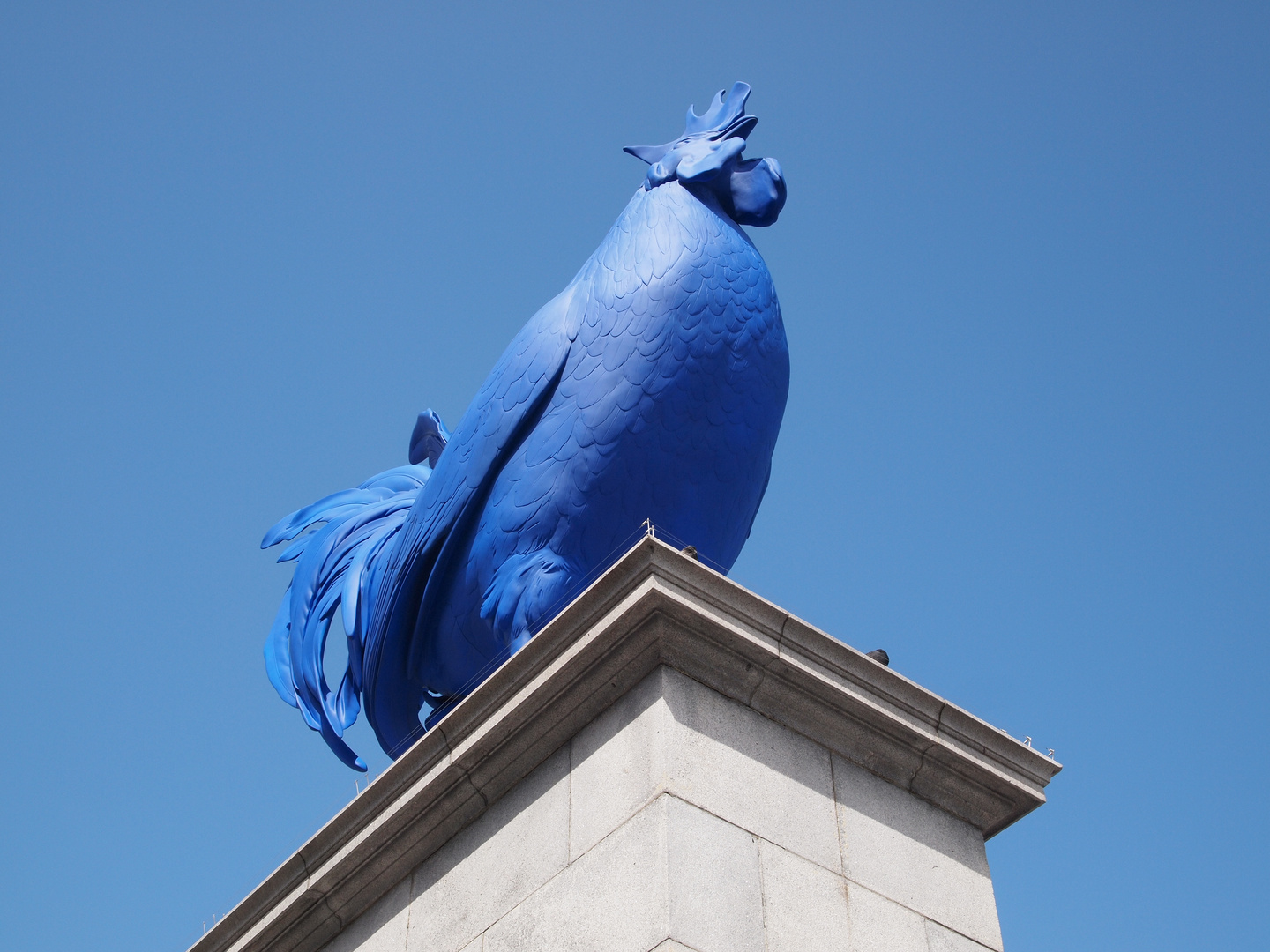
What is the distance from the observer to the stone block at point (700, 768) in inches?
218

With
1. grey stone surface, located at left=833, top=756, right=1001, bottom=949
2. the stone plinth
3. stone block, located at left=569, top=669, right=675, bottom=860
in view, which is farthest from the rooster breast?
grey stone surface, located at left=833, top=756, right=1001, bottom=949

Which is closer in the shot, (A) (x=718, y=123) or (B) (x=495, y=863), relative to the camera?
(B) (x=495, y=863)

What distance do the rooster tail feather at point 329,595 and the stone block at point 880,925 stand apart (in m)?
3.80

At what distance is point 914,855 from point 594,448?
259cm

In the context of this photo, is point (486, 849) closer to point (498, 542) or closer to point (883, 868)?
point (883, 868)

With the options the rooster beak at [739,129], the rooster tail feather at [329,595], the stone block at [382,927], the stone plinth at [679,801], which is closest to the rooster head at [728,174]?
the rooster beak at [739,129]

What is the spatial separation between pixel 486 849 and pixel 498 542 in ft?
6.78

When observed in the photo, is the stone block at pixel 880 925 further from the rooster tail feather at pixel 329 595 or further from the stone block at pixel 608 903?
the rooster tail feather at pixel 329 595

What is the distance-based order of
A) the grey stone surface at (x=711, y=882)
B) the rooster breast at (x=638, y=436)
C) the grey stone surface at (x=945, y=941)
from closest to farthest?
the grey stone surface at (x=711, y=882), the grey stone surface at (x=945, y=941), the rooster breast at (x=638, y=436)

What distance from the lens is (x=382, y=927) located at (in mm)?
6359

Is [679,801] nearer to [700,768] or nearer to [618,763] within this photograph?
[700,768]

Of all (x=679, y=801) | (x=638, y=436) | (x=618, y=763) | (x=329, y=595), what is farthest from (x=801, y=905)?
(x=329, y=595)

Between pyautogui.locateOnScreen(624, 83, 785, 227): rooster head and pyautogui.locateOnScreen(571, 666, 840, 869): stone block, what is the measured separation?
370cm

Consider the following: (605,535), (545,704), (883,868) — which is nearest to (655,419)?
(605,535)
